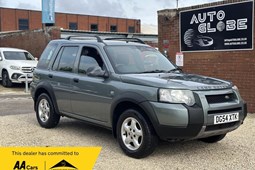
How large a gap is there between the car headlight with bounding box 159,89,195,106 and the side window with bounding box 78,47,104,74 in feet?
4.76

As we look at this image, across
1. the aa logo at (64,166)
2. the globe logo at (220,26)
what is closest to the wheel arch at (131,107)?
the aa logo at (64,166)

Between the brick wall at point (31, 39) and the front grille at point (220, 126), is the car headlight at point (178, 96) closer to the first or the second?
the front grille at point (220, 126)

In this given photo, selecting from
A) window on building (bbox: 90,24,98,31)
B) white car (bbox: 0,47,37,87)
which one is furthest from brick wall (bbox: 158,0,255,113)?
window on building (bbox: 90,24,98,31)

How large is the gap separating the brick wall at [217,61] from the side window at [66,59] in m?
4.79

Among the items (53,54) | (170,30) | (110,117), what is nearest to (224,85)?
(110,117)

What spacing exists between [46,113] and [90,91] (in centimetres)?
171

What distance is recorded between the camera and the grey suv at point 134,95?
500 centimetres

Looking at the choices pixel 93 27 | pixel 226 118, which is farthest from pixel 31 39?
pixel 93 27

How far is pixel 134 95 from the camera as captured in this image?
531 centimetres

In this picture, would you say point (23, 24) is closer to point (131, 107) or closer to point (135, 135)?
point (131, 107)

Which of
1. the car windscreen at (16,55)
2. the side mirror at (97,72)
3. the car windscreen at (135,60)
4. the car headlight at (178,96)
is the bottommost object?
the car headlight at (178,96)

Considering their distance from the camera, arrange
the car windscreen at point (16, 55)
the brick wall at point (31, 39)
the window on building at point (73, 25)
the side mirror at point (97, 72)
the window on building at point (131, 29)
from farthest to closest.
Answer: the window on building at point (131, 29), the window on building at point (73, 25), the brick wall at point (31, 39), the car windscreen at point (16, 55), the side mirror at point (97, 72)

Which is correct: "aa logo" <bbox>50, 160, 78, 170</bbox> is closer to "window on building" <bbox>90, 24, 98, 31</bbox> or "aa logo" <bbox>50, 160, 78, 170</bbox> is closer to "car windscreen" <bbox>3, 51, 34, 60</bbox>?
"car windscreen" <bbox>3, 51, 34, 60</bbox>

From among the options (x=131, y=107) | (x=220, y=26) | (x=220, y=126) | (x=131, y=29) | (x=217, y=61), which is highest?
(x=131, y=29)
